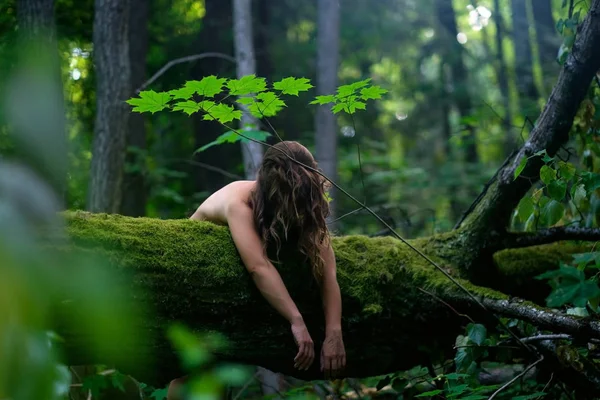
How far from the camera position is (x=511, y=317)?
3863 mm

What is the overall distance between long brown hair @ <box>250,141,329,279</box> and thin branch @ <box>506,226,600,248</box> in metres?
1.70

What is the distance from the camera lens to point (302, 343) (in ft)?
11.5

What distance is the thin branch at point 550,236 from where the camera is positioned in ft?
13.8

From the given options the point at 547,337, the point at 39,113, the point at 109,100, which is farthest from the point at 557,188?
the point at 109,100

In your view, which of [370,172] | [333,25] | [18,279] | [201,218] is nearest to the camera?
[18,279]

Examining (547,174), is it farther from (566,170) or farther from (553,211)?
(553,211)

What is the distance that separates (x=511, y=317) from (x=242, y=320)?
172 centimetres

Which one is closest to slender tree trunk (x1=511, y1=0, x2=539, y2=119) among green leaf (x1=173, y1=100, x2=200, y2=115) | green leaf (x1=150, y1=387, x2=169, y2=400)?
green leaf (x1=150, y1=387, x2=169, y2=400)

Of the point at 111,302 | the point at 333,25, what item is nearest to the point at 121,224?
the point at 111,302

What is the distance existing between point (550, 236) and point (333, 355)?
6.37ft

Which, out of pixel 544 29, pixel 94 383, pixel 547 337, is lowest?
pixel 94 383

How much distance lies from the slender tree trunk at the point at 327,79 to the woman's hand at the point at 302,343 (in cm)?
500

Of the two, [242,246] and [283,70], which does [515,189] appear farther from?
[283,70]

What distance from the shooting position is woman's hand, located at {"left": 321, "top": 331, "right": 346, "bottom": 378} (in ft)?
12.0
